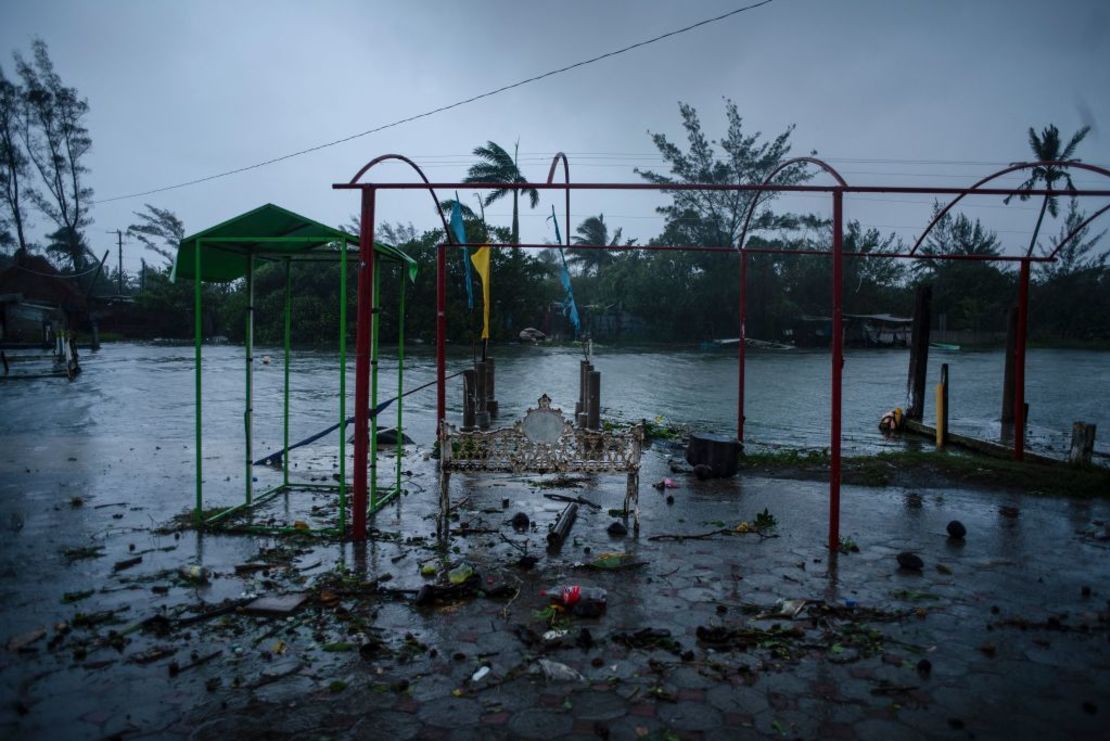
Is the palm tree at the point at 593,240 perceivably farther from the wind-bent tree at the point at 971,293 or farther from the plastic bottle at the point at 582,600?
the plastic bottle at the point at 582,600

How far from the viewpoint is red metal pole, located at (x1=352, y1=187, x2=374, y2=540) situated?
19.7 ft

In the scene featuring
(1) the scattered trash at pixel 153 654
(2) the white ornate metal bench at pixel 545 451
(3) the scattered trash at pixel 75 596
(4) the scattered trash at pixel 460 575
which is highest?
(2) the white ornate metal bench at pixel 545 451

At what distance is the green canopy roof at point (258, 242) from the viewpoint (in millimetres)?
6274

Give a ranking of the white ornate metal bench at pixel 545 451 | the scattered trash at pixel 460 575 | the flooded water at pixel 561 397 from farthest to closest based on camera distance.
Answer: the flooded water at pixel 561 397
the white ornate metal bench at pixel 545 451
the scattered trash at pixel 460 575

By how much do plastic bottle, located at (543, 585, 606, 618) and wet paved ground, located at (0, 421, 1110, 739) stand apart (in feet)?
0.20

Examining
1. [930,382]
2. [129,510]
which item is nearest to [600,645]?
[129,510]

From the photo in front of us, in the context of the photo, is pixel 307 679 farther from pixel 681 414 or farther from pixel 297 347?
pixel 297 347

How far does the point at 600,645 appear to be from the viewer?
4.23m

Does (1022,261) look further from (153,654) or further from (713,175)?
(713,175)

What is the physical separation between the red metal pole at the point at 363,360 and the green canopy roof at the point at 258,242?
0.71 ft

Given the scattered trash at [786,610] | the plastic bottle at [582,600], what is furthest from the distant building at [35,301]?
the scattered trash at [786,610]

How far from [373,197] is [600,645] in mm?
4069

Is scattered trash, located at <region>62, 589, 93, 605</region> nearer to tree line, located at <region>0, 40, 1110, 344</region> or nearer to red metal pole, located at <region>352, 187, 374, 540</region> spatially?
red metal pole, located at <region>352, 187, 374, 540</region>

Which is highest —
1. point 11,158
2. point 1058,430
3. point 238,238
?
point 11,158
